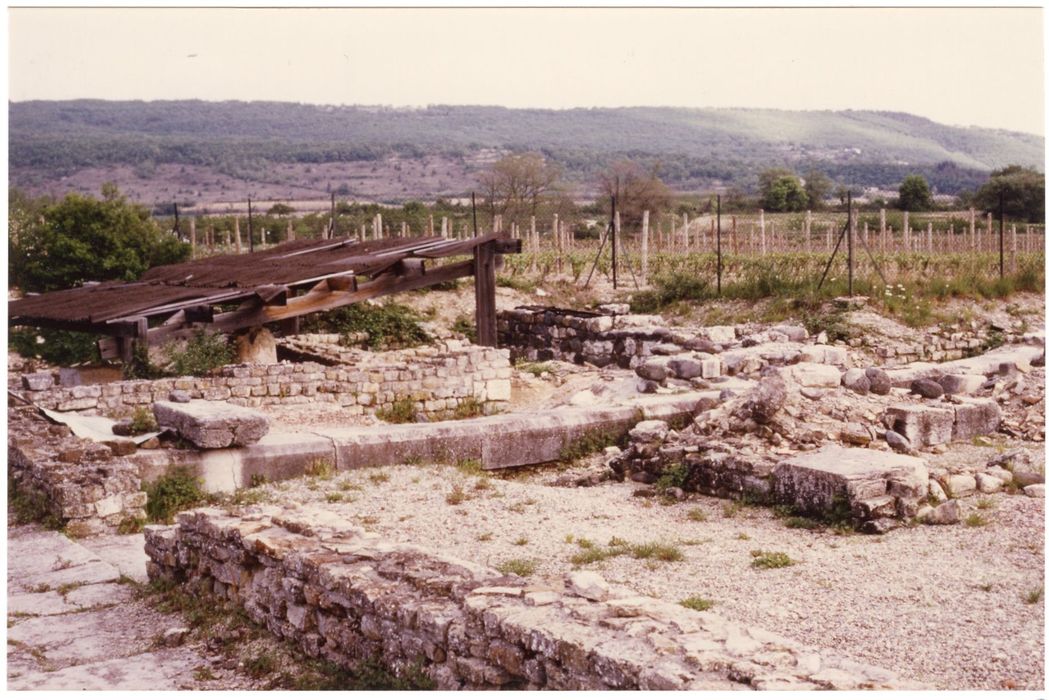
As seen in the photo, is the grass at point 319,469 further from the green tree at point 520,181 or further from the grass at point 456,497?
the green tree at point 520,181

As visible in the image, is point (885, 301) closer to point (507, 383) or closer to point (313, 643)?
point (507, 383)

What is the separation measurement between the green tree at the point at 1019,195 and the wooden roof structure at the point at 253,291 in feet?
71.5

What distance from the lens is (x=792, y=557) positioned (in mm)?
7266

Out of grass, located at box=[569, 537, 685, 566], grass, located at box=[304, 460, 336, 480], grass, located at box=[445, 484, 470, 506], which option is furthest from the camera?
grass, located at box=[304, 460, 336, 480]

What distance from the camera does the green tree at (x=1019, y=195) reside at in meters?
35.7

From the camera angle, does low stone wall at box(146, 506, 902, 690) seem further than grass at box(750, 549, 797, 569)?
No

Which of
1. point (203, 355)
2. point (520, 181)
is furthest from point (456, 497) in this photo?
point (520, 181)

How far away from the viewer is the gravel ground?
5.39 metres

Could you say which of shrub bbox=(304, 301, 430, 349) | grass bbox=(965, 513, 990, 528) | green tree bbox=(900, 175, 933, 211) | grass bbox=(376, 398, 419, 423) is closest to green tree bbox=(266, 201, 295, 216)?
green tree bbox=(900, 175, 933, 211)

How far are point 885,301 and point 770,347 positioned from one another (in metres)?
6.85

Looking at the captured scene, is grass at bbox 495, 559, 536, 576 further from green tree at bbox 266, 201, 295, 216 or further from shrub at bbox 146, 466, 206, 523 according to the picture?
green tree at bbox 266, 201, 295, 216

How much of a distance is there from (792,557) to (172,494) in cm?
518

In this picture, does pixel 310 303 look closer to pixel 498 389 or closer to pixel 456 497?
pixel 498 389

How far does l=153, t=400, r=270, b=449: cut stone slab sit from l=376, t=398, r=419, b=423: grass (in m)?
4.42
